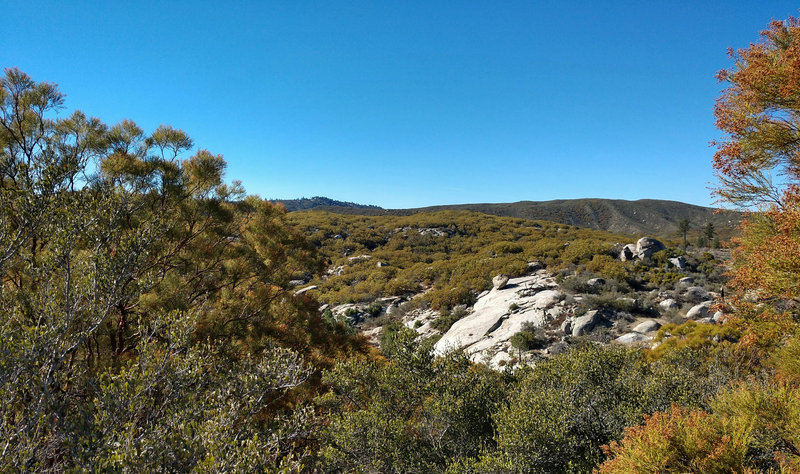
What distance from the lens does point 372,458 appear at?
6.17 m

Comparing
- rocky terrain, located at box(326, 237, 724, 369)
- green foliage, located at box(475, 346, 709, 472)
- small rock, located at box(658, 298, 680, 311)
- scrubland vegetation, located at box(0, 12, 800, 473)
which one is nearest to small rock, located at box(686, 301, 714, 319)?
rocky terrain, located at box(326, 237, 724, 369)

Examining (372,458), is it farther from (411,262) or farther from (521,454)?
(411,262)

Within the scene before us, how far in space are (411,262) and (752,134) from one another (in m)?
35.6

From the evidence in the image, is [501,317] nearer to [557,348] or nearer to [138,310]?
[557,348]

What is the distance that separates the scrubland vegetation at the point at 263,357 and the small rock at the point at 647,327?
307 cm

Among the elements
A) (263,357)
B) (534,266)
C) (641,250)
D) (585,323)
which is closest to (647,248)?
(641,250)

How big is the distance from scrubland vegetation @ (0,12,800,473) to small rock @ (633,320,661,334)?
3.07 metres

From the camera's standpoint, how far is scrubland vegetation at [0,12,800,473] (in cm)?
371

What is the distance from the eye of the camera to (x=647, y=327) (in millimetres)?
15758

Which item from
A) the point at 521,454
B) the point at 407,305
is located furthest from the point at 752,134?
the point at 407,305

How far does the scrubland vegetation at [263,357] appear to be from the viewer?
3715 mm

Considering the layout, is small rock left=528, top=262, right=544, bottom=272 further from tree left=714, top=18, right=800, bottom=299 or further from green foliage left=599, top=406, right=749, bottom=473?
green foliage left=599, top=406, right=749, bottom=473

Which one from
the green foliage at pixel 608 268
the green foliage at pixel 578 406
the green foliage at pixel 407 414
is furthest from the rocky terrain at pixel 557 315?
the green foliage at pixel 407 414

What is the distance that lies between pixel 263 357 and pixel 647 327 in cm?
1696
